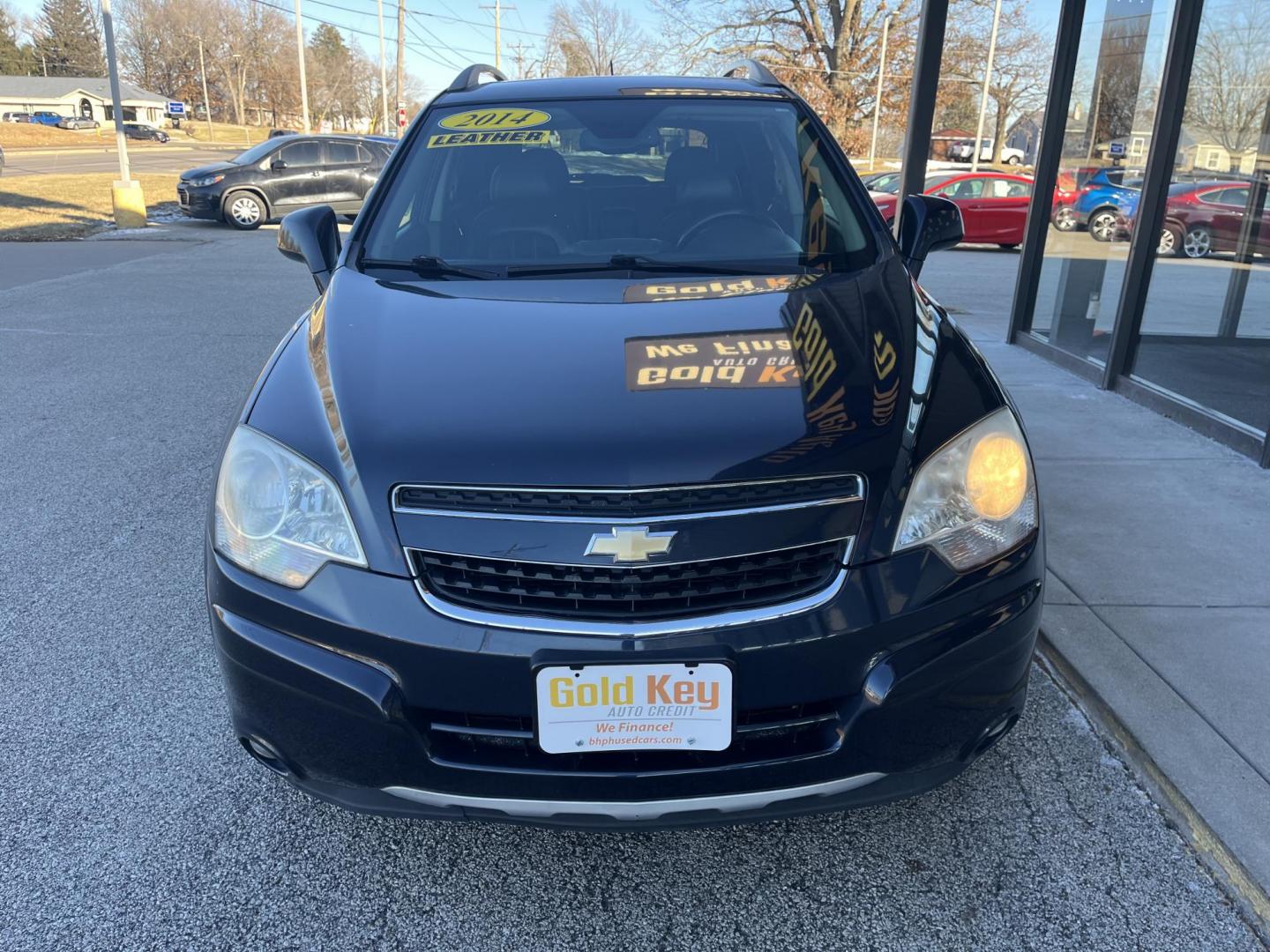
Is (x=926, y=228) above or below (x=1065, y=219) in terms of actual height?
above

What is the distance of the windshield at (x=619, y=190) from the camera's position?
2902mm

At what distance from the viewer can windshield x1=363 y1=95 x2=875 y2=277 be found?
2.90 metres

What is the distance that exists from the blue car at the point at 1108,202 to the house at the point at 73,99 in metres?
100

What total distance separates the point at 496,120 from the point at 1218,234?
5037mm

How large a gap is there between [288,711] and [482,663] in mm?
428

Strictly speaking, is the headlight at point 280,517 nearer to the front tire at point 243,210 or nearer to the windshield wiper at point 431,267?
the windshield wiper at point 431,267

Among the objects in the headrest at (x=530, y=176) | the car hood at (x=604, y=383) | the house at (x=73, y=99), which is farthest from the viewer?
the house at (x=73, y=99)

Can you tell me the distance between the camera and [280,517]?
6.31ft

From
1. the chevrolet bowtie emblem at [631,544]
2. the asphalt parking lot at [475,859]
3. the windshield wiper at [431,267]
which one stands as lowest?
the asphalt parking lot at [475,859]

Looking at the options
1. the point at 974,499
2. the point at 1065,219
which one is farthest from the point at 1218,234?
the point at 974,499

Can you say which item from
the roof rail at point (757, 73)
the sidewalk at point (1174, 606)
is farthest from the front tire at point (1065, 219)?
the roof rail at point (757, 73)

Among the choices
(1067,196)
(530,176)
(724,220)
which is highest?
(530,176)

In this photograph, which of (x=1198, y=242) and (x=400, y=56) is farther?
(x=400, y=56)

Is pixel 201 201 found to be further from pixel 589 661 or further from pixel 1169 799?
pixel 1169 799
